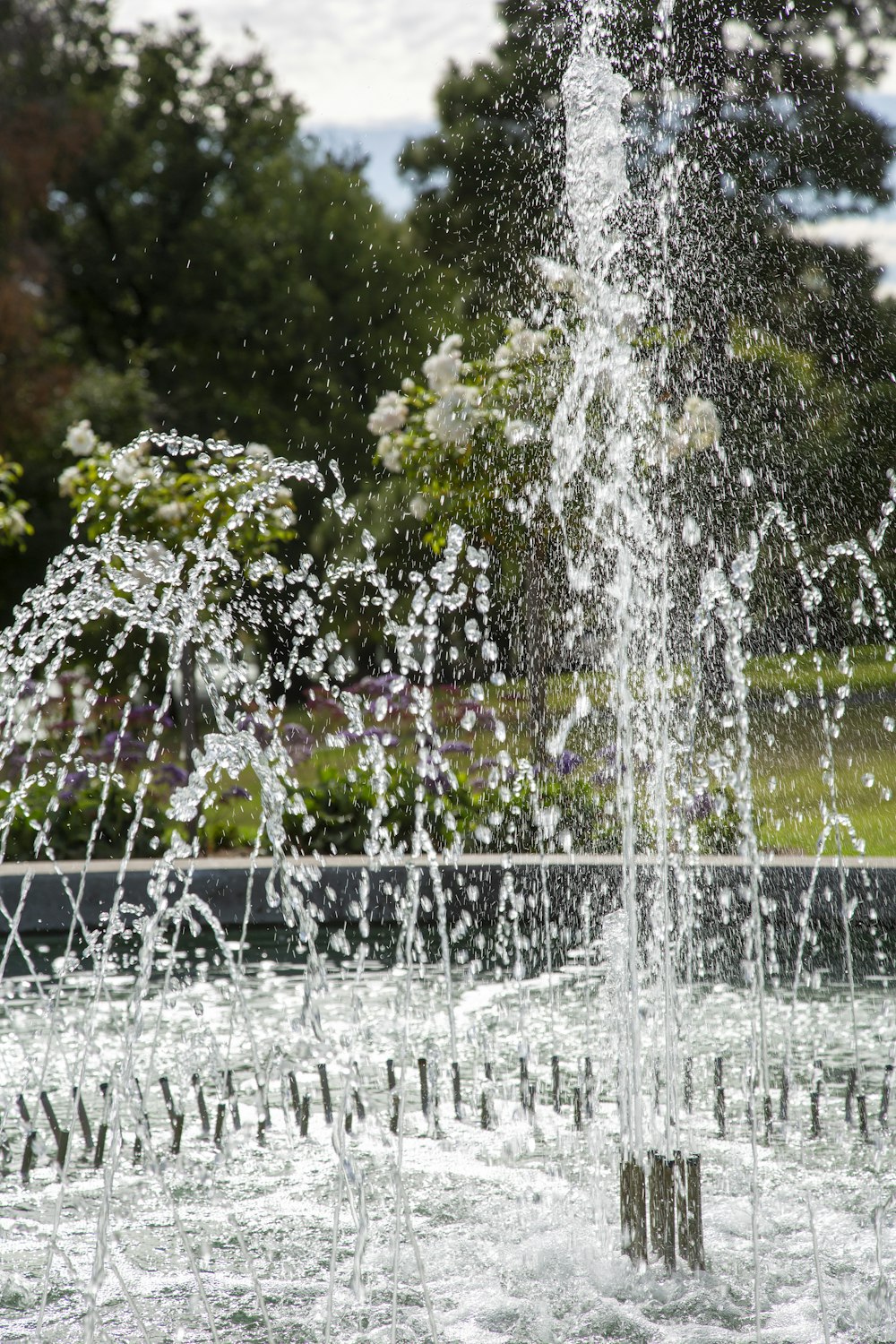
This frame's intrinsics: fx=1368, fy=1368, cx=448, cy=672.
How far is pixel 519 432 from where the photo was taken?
9445 millimetres

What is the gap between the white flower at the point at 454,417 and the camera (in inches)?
352

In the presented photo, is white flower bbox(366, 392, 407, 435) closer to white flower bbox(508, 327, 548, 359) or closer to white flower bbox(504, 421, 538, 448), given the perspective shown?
white flower bbox(504, 421, 538, 448)

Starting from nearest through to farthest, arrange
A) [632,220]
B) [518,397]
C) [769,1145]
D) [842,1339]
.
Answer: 1. [842,1339]
2. [769,1145]
3. [518,397]
4. [632,220]

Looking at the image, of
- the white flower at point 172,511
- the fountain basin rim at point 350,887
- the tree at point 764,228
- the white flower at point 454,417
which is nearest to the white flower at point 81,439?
the white flower at point 172,511

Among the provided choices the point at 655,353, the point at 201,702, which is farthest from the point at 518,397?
the point at 201,702

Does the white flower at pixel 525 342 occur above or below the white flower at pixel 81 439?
above

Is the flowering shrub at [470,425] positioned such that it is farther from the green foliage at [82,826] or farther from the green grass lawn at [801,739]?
the green foliage at [82,826]

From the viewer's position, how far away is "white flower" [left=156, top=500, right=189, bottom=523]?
9.00 metres

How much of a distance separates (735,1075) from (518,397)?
5988 millimetres

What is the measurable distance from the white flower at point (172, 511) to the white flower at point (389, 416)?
1.36 m

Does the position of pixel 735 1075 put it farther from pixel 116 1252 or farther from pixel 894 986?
pixel 116 1252

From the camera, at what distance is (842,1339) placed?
2643mm

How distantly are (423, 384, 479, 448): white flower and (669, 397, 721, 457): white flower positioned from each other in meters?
1.39

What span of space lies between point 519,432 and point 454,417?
637 mm
